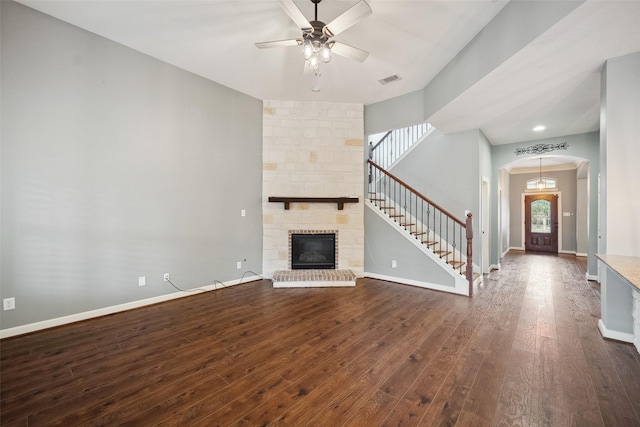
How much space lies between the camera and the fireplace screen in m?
5.07

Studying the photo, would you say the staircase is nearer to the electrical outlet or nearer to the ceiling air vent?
the ceiling air vent

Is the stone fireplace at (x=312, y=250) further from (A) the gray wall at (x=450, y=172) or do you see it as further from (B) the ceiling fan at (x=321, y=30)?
(B) the ceiling fan at (x=321, y=30)

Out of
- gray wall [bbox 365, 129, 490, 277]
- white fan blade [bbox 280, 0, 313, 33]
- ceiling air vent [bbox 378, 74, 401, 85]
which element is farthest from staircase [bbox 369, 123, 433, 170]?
white fan blade [bbox 280, 0, 313, 33]

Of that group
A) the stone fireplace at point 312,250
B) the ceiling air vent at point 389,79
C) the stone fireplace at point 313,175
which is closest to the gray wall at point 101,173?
the stone fireplace at point 313,175

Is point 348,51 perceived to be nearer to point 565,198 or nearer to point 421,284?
point 421,284

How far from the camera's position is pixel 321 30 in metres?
2.47

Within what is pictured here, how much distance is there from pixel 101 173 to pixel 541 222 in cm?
1235

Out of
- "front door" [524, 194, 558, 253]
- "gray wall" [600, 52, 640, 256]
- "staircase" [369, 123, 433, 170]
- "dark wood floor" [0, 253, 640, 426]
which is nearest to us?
"dark wood floor" [0, 253, 640, 426]

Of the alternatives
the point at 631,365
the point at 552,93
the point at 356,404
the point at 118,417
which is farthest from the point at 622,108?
the point at 118,417

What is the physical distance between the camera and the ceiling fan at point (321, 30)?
2201mm

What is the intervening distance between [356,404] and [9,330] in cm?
348

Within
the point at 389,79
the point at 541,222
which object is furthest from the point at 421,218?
the point at 541,222

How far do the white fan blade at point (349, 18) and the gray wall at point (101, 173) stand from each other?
102 inches

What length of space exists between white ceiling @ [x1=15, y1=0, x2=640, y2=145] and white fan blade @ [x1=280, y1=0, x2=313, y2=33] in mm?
398
